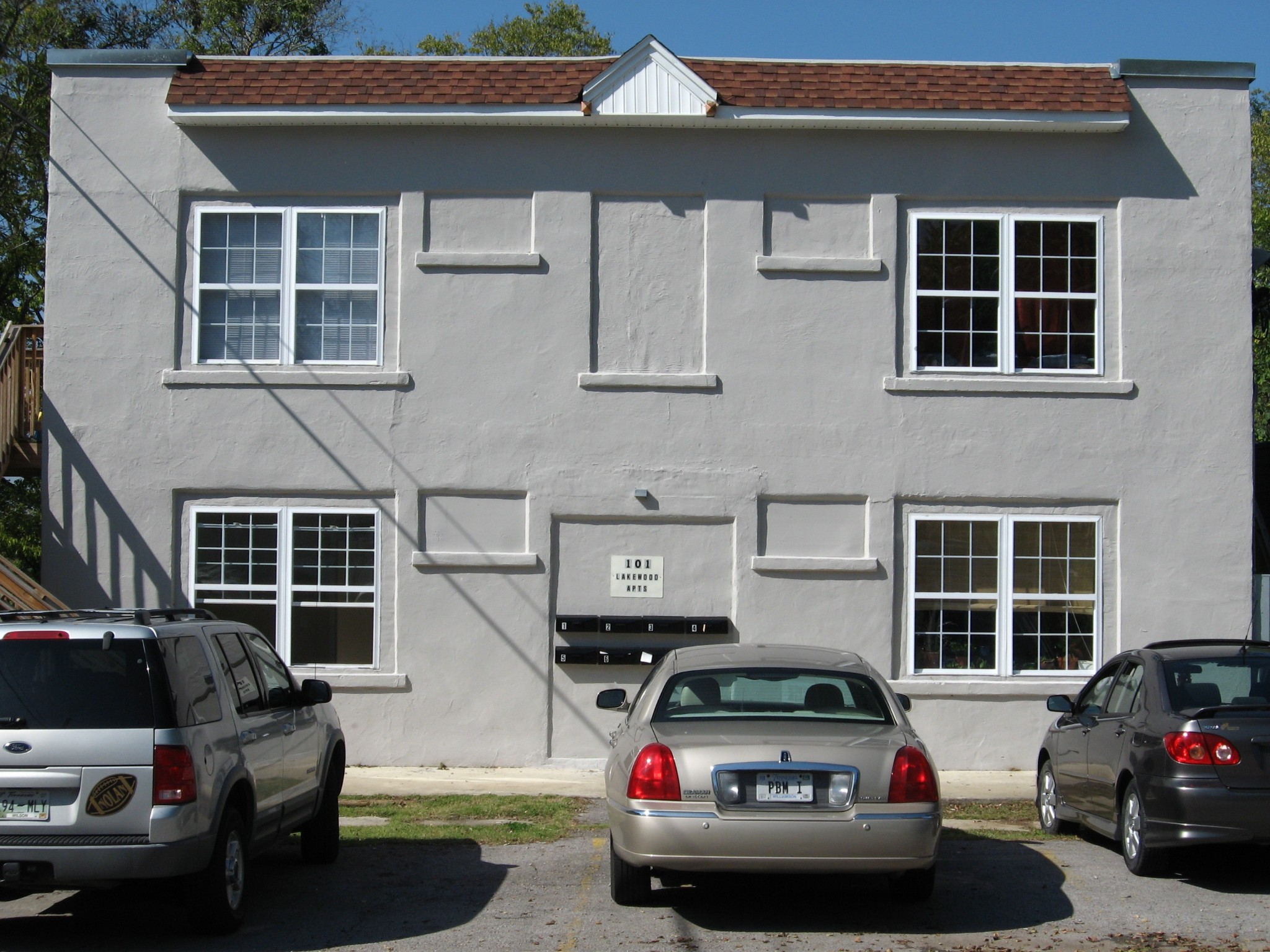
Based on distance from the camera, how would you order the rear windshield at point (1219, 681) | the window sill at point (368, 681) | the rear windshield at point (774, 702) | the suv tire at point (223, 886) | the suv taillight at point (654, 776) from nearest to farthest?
the suv tire at point (223, 886), the suv taillight at point (654, 776), the rear windshield at point (774, 702), the rear windshield at point (1219, 681), the window sill at point (368, 681)

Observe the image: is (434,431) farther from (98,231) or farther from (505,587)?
(98,231)

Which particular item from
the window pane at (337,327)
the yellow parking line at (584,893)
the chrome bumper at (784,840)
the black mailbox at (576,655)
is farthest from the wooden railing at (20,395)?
the chrome bumper at (784,840)

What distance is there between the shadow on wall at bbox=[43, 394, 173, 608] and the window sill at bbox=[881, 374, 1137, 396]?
761 centimetres

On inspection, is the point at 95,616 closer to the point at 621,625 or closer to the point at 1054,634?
the point at 621,625

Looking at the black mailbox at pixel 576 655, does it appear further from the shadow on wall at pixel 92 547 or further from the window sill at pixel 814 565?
the shadow on wall at pixel 92 547

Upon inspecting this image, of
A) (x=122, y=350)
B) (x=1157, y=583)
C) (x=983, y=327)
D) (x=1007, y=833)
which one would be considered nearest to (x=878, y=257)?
(x=983, y=327)

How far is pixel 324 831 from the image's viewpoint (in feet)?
30.6

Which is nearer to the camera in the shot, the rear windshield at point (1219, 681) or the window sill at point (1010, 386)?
the rear windshield at point (1219, 681)

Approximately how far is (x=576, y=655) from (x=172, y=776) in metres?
7.44

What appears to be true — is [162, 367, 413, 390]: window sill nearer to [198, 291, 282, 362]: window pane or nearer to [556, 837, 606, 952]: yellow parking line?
[198, 291, 282, 362]: window pane

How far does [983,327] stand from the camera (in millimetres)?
14406

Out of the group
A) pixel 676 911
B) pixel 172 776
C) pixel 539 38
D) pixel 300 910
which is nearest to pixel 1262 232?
pixel 539 38

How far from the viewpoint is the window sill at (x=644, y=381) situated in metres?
14.1

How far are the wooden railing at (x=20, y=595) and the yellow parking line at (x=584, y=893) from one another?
5.84 metres
